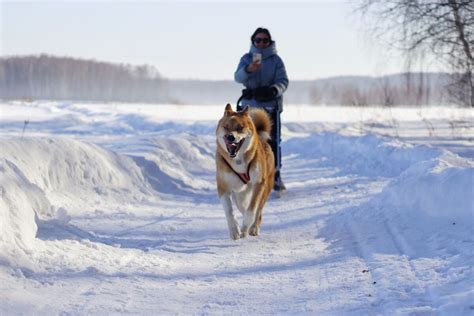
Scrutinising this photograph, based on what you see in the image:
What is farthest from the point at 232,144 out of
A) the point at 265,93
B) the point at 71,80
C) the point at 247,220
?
the point at 71,80

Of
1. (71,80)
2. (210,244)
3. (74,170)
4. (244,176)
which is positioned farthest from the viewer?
(71,80)

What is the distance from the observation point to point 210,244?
5461mm

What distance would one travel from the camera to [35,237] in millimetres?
4598

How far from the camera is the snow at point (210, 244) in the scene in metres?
3.55

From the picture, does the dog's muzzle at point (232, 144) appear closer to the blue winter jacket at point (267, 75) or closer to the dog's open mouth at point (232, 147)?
the dog's open mouth at point (232, 147)

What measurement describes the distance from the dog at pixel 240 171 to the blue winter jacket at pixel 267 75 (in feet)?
7.84

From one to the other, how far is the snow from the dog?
21 cm

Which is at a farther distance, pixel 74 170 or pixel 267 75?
pixel 267 75

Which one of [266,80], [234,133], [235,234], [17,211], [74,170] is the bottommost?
[235,234]

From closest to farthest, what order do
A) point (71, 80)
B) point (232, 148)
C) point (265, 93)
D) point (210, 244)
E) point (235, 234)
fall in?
point (210, 244) < point (235, 234) < point (232, 148) < point (265, 93) < point (71, 80)

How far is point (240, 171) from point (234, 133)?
0.37 meters

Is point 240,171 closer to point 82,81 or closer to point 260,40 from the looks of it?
point 260,40

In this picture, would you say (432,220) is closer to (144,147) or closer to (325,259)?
(325,259)

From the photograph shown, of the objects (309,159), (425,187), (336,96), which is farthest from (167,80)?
(425,187)
